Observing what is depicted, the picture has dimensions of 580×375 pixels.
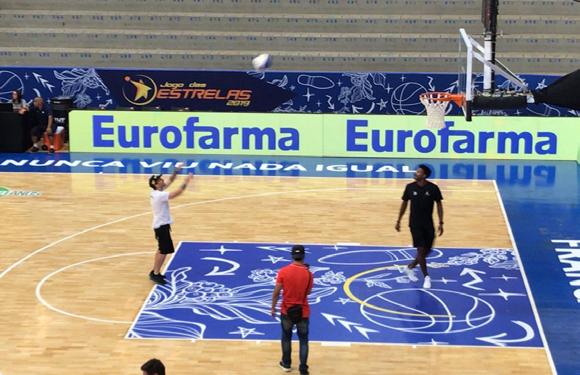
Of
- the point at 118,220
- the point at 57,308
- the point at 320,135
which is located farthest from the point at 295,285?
the point at 320,135

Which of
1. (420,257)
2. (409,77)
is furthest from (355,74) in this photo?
(420,257)

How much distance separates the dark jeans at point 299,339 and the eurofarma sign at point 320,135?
46.3 feet

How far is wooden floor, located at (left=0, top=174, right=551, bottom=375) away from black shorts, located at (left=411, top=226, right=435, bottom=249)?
97.7 inches

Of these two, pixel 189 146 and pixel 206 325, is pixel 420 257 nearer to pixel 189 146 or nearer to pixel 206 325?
pixel 206 325

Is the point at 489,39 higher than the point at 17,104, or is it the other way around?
the point at 489,39

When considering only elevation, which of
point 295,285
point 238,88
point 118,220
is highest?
point 238,88

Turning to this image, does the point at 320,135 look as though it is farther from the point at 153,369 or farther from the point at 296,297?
the point at 153,369

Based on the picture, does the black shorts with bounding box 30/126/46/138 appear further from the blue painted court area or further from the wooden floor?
the blue painted court area

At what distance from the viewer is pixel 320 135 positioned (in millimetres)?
25797

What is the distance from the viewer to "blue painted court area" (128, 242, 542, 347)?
524 inches

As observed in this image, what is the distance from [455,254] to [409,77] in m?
11.6

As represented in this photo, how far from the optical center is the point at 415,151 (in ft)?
83.7

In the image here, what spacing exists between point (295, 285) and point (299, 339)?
0.70 m

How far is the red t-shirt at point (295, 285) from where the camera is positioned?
38.5 feet
